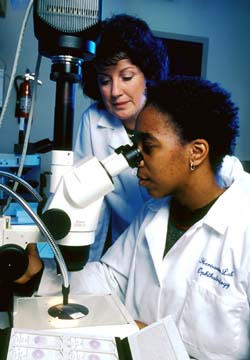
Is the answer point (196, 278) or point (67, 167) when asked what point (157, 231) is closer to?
point (196, 278)

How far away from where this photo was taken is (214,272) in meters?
1.00

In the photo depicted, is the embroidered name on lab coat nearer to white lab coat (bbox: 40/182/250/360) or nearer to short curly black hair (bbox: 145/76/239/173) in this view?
white lab coat (bbox: 40/182/250/360)

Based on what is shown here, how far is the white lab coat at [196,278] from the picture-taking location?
97cm

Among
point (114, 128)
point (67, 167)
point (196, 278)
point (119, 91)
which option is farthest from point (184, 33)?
point (67, 167)

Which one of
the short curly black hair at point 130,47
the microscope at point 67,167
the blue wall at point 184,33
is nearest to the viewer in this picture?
the microscope at point 67,167

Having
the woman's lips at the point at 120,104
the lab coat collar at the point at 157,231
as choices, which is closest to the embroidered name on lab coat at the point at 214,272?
the lab coat collar at the point at 157,231

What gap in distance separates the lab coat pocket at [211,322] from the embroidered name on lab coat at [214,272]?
0.03 m

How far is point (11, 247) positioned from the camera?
784mm

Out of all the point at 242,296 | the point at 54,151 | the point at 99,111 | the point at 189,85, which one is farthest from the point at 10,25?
the point at 242,296

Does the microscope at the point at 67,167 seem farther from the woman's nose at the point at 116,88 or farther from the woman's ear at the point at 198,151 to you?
the woman's nose at the point at 116,88

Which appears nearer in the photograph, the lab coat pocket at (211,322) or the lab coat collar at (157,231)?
the lab coat pocket at (211,322)

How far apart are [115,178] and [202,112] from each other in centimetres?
52

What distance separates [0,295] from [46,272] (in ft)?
0.51

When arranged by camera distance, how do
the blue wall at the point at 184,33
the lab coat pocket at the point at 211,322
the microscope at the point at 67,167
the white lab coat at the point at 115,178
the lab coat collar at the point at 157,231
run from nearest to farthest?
the microscope at the point at 67,167 < the lab coat pocket at the point at 211,322 < the lab coat collar at the point at 157,231 < the white lab coat at the point at 115,178 < the blue wall at the point at 184,33
